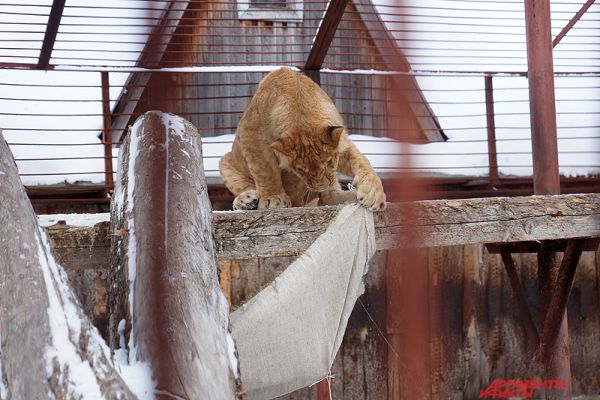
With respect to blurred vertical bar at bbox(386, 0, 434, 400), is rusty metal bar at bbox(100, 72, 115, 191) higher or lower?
higher

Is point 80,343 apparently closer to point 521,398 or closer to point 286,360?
point 286,360

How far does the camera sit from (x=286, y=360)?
2.22 meters

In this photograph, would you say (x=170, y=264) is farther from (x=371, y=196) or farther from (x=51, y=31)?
(x=51, y=31)

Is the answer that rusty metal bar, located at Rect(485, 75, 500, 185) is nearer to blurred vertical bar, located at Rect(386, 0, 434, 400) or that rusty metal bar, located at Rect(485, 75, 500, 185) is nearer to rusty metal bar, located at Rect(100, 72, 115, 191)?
blurred vertical bar, located at Rect(386, 0, 434, 400)

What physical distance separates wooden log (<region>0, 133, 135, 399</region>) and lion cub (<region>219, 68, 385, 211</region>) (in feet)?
6.43

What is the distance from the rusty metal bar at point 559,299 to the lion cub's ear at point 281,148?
4.03ft

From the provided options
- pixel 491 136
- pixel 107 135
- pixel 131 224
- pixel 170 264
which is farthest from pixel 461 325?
pixel 170 264

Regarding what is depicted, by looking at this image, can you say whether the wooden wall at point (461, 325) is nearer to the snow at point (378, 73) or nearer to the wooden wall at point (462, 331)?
the wooden wall at point (462, 331)

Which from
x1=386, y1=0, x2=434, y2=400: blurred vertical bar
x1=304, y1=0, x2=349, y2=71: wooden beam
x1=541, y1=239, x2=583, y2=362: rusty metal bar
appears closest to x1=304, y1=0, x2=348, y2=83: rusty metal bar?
x1=304, y1=0, x2=349, y2=71: wooden beam

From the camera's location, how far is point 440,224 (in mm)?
2729

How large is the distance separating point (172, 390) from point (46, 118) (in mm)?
4787

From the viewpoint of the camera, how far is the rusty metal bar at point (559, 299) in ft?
11.0

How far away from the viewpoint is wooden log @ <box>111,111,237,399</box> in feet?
4.38

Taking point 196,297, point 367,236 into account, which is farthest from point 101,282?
point 196,297
